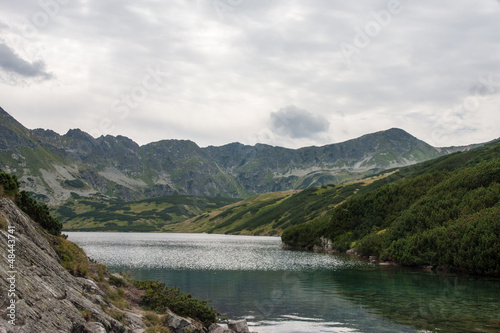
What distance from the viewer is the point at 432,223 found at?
88562mm

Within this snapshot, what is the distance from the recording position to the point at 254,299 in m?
46.2

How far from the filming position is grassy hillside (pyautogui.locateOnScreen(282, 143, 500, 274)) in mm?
67750

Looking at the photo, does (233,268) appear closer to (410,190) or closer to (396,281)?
(396,281)

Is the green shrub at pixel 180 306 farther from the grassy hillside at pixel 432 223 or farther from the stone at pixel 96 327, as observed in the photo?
the grassy hillside at pixel 432 223

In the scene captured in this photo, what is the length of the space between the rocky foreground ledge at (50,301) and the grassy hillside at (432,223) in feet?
185

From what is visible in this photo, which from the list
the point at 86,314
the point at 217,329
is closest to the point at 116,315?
the point at 86,314

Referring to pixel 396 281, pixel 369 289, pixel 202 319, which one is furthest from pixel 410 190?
pixel 202 319

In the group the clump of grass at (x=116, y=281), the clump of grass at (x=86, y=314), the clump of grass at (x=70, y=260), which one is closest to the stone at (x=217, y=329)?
the clump of grass at (x=86, y=314)

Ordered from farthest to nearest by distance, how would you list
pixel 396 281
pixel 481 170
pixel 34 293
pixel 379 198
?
pixel 379 198
pixel 481 170
pixel 396 281
pixel 34 293

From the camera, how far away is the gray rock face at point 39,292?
17422mm

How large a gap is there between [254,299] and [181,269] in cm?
3298

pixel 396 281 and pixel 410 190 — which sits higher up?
pixel 410 190

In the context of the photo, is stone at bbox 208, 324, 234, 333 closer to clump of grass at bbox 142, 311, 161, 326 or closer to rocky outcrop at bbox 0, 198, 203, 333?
rocky outcrop at bbox 0, 198, 203, 333

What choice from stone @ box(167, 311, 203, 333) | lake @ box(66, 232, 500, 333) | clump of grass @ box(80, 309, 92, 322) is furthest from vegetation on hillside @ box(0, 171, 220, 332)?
lake @ box(66, 232, 500, 333)
